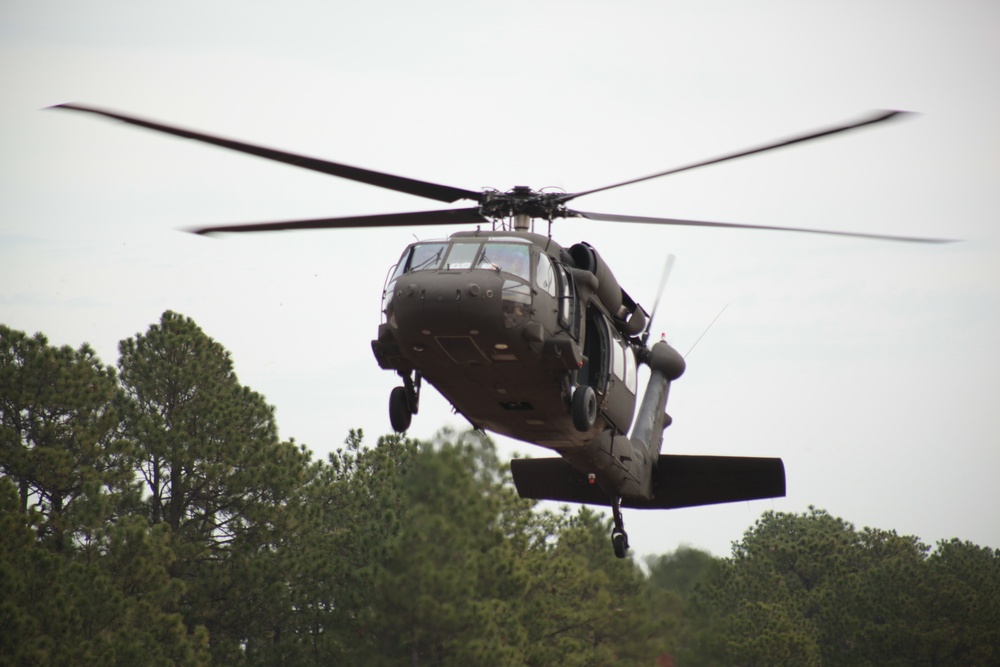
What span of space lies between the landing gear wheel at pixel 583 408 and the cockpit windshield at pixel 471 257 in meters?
1.51

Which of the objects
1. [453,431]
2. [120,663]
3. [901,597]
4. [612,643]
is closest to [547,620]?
[612,643]

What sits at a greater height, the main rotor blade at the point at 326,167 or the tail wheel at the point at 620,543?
the main rotor blade at the point at 326,167

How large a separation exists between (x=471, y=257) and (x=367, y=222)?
1.77m

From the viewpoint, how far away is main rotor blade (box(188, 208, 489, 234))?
13.1 meters

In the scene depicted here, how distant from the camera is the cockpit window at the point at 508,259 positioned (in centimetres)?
1213

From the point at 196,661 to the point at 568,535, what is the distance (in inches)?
553

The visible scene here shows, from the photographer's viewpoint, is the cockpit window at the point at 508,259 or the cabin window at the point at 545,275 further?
the cabin window at the point at 545,275

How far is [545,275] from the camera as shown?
12.5m

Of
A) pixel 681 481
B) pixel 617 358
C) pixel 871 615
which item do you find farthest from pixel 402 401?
pixel 871 615

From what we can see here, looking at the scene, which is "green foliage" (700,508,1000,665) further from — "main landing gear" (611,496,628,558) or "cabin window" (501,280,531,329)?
"cabin window" (501,280,531,329)

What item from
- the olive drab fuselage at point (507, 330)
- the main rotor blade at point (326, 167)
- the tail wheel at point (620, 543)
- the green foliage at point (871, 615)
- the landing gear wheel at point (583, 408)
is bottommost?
the tail wheel at point (620, 543)

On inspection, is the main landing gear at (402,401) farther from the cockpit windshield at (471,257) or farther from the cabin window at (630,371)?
the cabin window at (630,371)

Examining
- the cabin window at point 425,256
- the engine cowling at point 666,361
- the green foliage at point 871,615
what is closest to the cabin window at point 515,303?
the cabin window at point 425,256

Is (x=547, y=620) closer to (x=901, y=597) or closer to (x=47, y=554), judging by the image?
(x=47, y=554)
